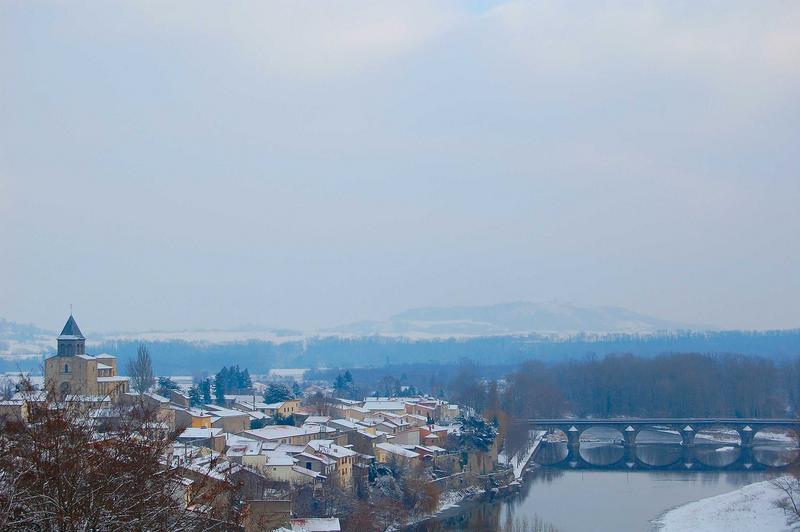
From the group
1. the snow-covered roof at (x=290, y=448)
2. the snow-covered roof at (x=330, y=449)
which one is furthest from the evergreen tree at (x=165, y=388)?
the snow-covered roof at (x=330, y=449)

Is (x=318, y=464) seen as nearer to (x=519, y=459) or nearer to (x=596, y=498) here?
(x=596, y=498)

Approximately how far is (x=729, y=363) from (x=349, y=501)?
1005 inches

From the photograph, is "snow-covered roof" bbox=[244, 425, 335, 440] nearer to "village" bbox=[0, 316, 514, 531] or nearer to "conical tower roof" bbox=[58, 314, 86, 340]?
"village" bbox=[0, 316, 514, 531]

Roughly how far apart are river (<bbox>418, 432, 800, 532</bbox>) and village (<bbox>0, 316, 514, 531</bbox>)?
0.85m

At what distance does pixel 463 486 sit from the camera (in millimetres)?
18828

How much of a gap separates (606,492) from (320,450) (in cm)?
582

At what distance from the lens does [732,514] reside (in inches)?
611

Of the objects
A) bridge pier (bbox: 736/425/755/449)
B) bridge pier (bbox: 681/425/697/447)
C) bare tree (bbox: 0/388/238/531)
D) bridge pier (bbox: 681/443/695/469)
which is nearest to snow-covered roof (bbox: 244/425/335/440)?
bridge pier (bbox: 681/443/695/469)

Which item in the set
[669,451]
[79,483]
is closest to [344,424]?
[669,451]

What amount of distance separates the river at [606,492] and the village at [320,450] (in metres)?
0.85

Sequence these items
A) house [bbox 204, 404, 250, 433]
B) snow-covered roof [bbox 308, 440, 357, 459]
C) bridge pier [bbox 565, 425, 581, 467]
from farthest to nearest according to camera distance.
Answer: bridge pier [bbox 565, 425, 581, 467], house [bbox 204, 404, 250, 433], snow-covered roof [bbox 308, 440, 357, 459]

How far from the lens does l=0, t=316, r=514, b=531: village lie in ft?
46.8

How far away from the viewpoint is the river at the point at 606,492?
1555cm

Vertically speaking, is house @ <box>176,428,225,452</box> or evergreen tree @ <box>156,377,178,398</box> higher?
evergreen tree @ <box>156,377,178,398</box>
